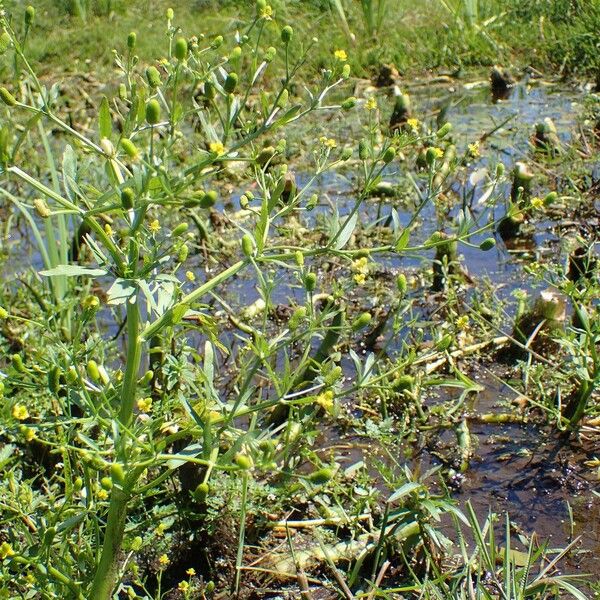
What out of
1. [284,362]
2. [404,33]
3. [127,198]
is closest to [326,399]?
[127,198]

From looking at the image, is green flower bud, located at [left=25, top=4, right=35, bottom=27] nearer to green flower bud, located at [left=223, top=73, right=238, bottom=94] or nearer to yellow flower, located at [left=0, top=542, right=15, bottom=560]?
green flower bud, located at [left=223, top=73, right=238, bottom=94]

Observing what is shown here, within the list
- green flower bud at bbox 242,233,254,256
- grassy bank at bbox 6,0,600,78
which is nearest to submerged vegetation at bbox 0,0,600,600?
green flower bud at bbox 242,233,254,256

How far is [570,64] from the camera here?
22.3 ft

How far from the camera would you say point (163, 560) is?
2074 millimetres

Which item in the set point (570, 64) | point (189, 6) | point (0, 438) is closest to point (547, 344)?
point (0, 438)

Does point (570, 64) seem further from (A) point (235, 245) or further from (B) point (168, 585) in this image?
(B) point (168, 585)

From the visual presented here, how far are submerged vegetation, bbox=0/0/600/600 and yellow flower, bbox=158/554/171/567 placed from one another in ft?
0.08

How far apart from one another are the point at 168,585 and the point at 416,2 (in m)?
7.37

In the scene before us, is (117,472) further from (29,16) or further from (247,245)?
(29,16)

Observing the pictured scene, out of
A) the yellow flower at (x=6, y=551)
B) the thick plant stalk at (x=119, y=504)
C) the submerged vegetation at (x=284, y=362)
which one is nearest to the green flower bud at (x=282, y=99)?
the submerged vegetation at (x=284, y=362)

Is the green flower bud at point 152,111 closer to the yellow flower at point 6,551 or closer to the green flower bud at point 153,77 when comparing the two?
the green flower bud at point 153,77

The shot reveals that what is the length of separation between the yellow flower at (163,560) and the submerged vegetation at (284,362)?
0.02 metres

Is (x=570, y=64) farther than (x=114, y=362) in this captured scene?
Yes

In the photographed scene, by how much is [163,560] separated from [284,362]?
0.60 metres
